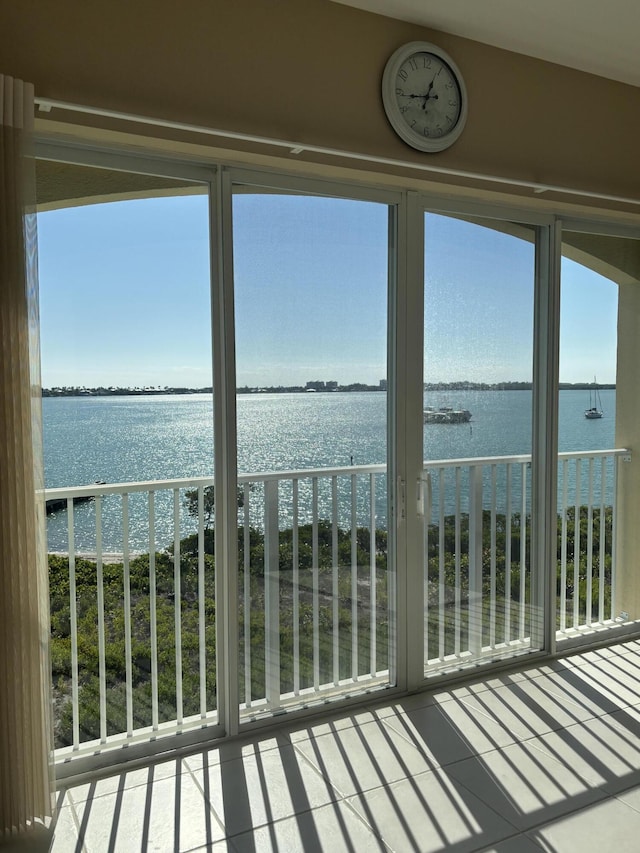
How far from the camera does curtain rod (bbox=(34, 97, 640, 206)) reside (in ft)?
7.42

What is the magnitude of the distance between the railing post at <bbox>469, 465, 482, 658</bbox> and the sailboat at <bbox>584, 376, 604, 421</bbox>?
0.83 meters

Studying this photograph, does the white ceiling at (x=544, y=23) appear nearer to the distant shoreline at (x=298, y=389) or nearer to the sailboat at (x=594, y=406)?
the distant shoreline at (x=298, y=389)

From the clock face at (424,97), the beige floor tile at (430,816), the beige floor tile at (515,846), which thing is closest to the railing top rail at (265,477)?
the beige floor tile at (430,816)

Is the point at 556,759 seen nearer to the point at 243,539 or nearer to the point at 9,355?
the point at 243,539

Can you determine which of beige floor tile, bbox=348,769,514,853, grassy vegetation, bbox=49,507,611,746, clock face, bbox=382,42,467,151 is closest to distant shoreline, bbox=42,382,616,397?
grassy vegetation, bbox=49,507,611,746

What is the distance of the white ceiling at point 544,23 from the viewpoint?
2715 millimetres

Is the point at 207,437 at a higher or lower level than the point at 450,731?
higher

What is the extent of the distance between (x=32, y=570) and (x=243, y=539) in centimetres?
87

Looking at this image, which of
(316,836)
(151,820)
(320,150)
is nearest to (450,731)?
(316,836)

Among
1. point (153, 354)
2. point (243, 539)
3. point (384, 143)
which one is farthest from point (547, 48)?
point (243, 539)

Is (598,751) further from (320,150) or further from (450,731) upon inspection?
(320,150)

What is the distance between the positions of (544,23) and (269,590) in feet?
8.34

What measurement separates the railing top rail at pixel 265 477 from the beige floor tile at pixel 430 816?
1.20 metres

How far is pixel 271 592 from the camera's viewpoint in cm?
291
